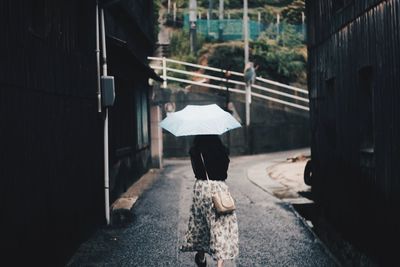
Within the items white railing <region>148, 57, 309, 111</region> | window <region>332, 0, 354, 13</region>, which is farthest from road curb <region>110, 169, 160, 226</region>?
white railing <region>148, 57, 309, 111</region>

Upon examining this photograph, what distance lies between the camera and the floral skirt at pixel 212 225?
5.76 m

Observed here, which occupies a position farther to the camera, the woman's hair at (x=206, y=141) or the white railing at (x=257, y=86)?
the white railing at (x=257, y=86)

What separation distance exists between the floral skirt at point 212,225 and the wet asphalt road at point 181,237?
1198 mm

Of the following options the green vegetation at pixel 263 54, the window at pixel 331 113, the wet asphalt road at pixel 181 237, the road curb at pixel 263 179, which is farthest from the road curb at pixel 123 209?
the green vegetation at pixel 263 54

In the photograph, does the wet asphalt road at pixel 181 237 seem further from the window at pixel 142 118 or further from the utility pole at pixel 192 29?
the utility pole at pixel 192 29

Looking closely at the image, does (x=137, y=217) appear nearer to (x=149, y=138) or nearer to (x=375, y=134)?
(x=375, y=134)

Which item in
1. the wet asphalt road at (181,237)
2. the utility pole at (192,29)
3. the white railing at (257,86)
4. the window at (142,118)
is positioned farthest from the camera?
the utility pole at (192,29)

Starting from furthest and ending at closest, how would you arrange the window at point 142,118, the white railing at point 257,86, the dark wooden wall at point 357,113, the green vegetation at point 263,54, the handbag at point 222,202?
1. the green vegetation at point 263,54
2. the white railing at point 257,86
3. the window at point 142,118
4. the dark wooden wall at point 357,113
5. the handbag at point 222,202

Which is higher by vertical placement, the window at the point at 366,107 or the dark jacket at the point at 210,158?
the window at the point at 366,107

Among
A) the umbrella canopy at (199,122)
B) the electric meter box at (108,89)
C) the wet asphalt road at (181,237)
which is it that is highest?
the electric meter box at (108,89)

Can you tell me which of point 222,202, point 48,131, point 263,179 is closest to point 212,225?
point 222,202

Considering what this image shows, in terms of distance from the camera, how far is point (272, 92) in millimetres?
25828

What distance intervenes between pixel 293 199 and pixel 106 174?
5.07m

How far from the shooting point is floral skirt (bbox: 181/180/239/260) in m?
5.76
